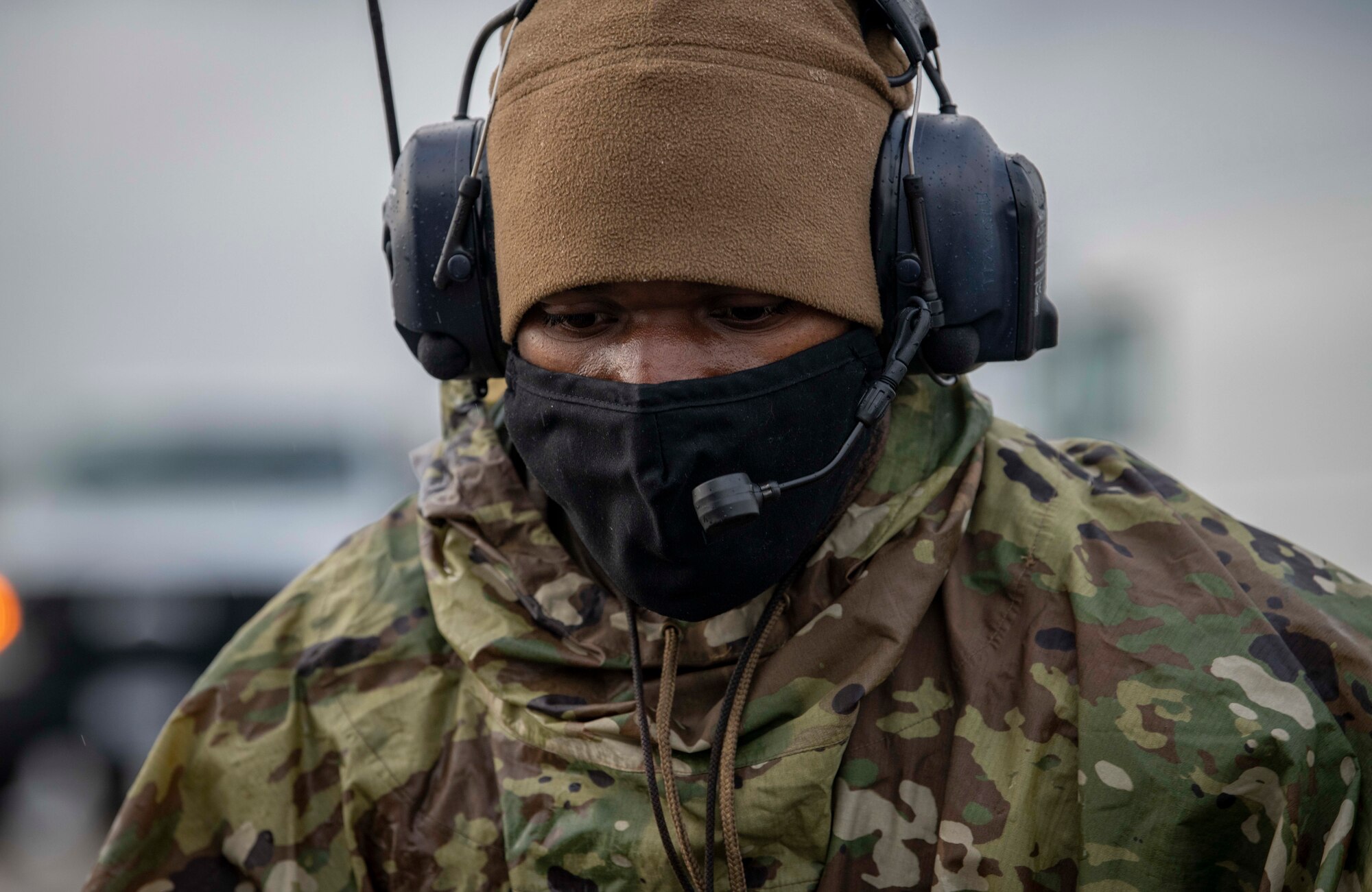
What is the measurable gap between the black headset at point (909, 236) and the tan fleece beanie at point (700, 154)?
0.07 m

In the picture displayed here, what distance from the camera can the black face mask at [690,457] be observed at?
1588 millimetres

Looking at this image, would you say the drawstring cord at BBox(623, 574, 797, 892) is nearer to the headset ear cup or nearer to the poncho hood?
the poncho hood

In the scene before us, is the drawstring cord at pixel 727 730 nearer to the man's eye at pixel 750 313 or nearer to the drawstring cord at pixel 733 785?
the drawstring cord at pixel 733 785

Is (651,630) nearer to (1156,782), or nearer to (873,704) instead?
(873,704)

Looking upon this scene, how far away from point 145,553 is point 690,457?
5.14m

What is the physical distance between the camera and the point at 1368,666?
164 cm

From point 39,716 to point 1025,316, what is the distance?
512cm

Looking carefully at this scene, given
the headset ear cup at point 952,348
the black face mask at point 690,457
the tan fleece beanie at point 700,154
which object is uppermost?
the tan fleece beanie at point 700,154

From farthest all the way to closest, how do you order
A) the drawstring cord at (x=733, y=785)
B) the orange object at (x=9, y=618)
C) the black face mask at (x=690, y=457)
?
1. the orange object at (x=9, y=618)
2. the drawstring cord at (x=733, y=785)
3. the black face mask at (x=690, y=457)

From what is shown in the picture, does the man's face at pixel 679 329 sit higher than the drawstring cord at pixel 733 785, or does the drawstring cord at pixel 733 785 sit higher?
the man's face at pixel 679 329

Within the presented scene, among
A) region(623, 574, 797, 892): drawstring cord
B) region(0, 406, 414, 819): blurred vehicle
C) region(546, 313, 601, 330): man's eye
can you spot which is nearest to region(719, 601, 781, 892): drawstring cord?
region(623, 574, 797, 892): drawstring cord

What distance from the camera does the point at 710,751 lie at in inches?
69.4

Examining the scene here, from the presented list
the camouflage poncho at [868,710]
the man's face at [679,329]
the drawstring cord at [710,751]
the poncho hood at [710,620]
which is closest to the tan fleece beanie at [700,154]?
the man's face at [679,329]

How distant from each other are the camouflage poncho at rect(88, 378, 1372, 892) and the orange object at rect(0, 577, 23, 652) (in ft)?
12.6
